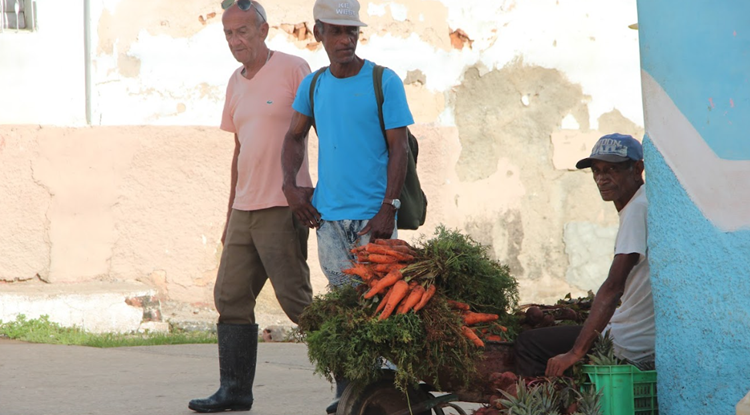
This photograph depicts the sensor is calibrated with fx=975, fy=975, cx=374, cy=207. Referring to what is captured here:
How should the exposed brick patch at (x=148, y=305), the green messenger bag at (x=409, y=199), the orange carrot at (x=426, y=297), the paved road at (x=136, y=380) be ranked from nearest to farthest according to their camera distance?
the orange carrot at (x=426, y=297), the green messenger bag at (x=409, y=199), the paved road at (x=136, y=380), the exposed brick patch at (x=148, y=305)

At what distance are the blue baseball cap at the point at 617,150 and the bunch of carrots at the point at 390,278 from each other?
960mm

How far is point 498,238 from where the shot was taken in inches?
407

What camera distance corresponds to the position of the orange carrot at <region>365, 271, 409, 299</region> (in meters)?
4.14

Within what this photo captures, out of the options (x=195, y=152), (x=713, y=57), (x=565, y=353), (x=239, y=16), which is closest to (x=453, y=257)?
(x=565, y=353)

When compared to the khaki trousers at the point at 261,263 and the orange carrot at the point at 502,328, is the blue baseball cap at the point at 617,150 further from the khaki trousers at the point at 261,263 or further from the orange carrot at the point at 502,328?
the khaki trousers at the point at 261,263

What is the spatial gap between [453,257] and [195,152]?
557cm

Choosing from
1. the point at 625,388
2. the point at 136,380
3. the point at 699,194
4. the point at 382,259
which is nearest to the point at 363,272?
the point at 382,259

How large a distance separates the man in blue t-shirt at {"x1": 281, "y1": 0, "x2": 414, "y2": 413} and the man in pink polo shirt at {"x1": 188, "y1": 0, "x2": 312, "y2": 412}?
0.42 metres

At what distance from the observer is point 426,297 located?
13.4 feet

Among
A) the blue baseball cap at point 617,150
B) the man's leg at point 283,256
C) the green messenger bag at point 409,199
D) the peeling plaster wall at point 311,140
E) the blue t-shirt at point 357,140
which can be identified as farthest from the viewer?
the peeling plaster wall at point 311,140

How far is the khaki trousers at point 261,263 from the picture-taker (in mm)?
5340

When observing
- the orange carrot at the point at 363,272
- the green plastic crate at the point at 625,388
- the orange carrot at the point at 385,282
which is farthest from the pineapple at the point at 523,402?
the orange carrot at the point at 363,272

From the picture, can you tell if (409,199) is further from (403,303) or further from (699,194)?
(699,194)

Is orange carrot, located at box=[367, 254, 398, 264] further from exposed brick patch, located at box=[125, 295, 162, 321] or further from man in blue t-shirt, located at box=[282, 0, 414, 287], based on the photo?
exposed brick patch, located at box=[125, 295, 162, 321]
